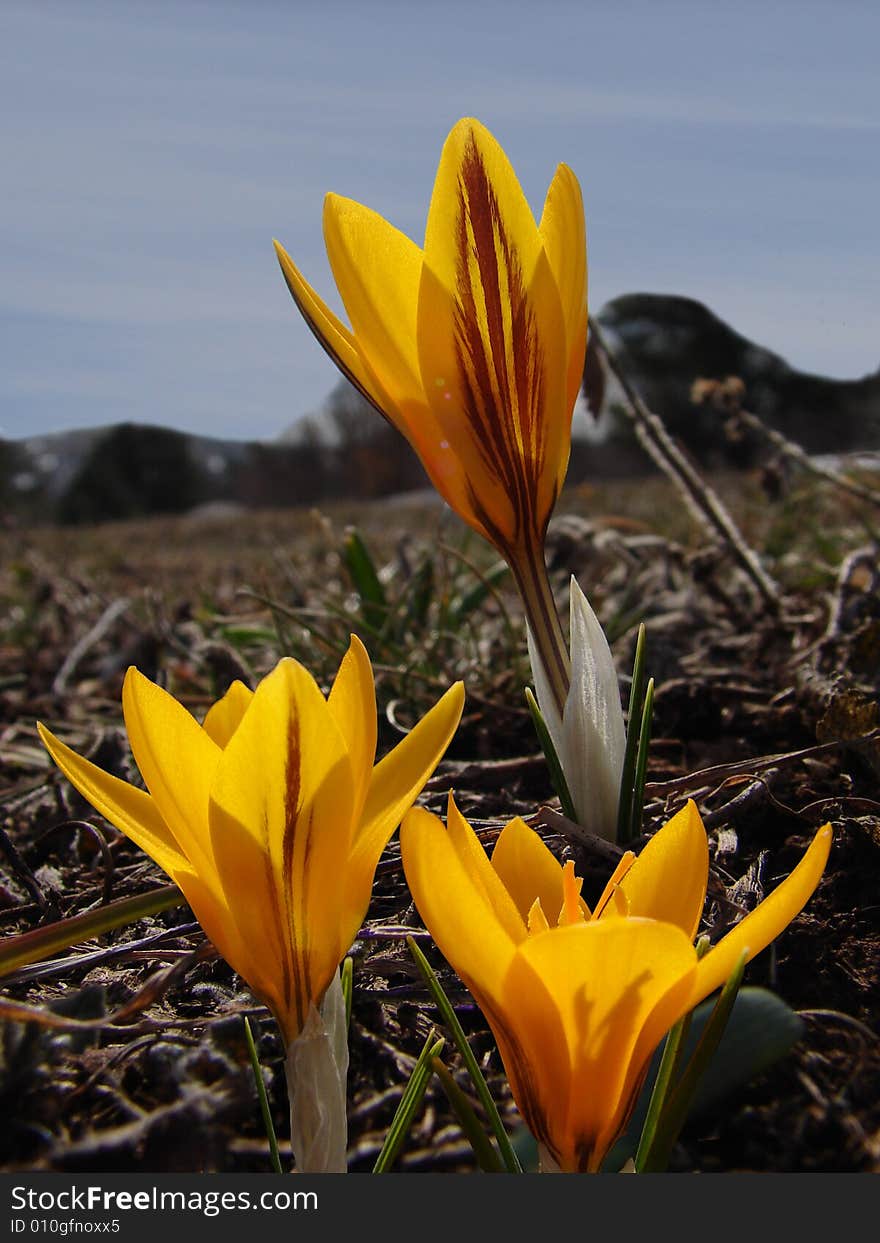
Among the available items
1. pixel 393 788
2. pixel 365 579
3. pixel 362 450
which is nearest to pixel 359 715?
pixel 393 788

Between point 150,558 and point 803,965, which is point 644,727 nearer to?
point 803,965

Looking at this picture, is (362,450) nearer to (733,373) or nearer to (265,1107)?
(733,373)

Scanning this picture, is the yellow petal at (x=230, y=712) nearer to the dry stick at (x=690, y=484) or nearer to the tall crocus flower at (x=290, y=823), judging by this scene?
the tall crocus flower at (x=290, y=823)

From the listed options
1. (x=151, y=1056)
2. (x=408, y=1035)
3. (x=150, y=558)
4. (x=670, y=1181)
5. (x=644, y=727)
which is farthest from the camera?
(x=150, y=558)

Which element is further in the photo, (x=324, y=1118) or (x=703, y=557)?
(x=703, y=557)

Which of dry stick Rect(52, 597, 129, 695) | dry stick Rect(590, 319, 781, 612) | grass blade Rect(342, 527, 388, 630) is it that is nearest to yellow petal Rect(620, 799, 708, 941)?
dry stick Rect(590, 319, 781, 612)

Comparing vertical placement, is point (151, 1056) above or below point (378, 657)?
below

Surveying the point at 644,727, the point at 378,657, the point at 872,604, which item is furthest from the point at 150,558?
the point at 644,727

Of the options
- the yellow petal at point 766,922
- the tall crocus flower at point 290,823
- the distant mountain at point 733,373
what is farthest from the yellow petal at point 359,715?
the distant mountain at point 733,373
